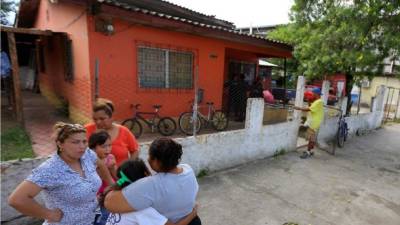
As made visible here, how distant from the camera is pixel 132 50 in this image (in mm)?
7340

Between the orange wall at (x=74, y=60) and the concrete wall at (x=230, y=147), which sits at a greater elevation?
the orange wall at (x=74, y=60)

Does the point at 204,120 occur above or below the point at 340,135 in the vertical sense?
above

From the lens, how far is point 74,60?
7.68 metres

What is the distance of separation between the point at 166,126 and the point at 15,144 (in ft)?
11.3

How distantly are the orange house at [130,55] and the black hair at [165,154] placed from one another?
405 cm

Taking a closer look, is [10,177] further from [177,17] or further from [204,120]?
[177,17]

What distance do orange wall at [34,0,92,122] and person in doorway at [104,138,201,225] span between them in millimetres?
5503

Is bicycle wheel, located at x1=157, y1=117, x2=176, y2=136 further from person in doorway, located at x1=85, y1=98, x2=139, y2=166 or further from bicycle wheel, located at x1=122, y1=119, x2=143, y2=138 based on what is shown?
person in doorway, located at x1=85, y1=98, x2=139, y2=166

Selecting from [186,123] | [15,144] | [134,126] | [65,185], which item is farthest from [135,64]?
[65,185]

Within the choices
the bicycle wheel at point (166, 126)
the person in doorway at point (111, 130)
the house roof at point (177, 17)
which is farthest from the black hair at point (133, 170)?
the bicycle wheel at point (166, 126)

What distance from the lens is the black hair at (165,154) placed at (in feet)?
5.96

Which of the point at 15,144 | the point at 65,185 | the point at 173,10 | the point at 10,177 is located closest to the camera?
the point at 65,185

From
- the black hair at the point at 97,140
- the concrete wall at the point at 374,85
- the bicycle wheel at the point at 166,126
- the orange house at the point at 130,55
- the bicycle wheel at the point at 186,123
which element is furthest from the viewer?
the concrete wall at the point at 374,85

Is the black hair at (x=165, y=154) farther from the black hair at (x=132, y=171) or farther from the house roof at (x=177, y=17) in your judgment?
the house roof at (x=177, y=17)
